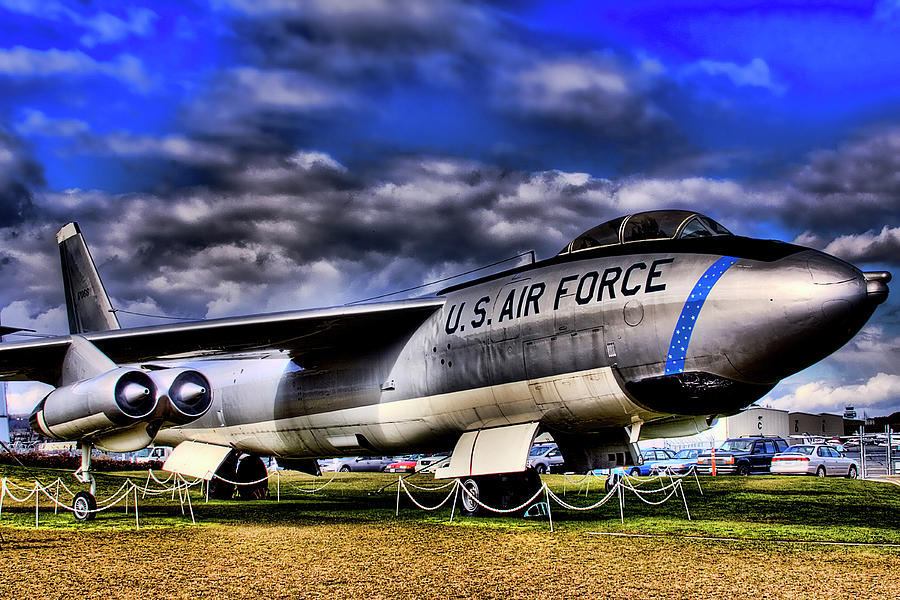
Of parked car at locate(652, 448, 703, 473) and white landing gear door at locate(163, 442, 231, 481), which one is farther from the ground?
white landing gear door at locate(163, 442, 231, 481)

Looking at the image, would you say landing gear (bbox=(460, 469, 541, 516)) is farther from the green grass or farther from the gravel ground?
the gravel ground

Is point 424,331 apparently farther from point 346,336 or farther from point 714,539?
point 714,539

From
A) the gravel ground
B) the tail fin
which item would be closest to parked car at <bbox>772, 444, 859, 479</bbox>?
the gravel ground

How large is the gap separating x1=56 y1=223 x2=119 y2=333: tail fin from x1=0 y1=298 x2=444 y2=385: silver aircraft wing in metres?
3.59

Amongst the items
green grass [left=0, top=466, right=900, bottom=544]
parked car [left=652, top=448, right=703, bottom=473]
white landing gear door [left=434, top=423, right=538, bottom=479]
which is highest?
white landing gear door [left=434, top=423, right=538, bottom=479]

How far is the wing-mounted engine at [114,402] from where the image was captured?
455 inches

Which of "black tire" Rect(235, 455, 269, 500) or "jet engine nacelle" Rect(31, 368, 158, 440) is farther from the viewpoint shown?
"black tire" Rect(235, 455, 269, 500)

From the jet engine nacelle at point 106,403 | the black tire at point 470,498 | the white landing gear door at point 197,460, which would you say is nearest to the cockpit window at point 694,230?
the black tire at point 470,498

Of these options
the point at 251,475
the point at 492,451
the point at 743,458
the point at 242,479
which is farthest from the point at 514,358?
the point at 743,458

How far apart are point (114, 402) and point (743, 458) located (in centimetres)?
2454

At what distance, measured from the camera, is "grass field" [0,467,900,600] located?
677 cm

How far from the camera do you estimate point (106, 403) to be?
37.6 ft

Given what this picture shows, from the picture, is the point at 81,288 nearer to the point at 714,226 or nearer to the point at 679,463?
the point at 714,226

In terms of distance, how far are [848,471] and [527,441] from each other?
22.6 m
